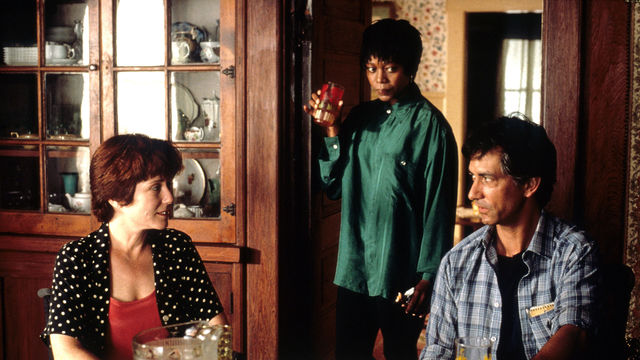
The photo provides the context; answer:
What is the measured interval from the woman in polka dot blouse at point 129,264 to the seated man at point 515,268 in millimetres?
659

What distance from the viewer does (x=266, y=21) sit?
2555 millimetres

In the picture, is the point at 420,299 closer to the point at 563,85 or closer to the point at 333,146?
the point at 333,146

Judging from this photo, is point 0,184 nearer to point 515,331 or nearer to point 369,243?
point 369,243

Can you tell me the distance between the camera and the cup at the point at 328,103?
7.07 ft

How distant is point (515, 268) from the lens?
5.41 ft

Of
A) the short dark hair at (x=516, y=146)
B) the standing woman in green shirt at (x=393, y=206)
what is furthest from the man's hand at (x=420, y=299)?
the short dark hair at (x=516, y=146)

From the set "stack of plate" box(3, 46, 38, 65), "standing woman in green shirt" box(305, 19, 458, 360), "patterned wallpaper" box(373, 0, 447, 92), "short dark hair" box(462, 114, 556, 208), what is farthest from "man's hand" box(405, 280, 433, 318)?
"patterned wallpaper" box(373, 0, 447, 92)

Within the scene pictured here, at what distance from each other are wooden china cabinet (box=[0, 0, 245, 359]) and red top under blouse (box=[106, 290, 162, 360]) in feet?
3.29

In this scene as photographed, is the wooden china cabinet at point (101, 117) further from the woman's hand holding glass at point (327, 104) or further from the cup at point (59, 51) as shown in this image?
the woman's hand holding glass at point (327, 104)

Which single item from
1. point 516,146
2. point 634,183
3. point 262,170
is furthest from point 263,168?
point 634,183

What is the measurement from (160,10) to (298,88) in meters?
0.72

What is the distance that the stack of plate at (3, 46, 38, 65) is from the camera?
112 inches

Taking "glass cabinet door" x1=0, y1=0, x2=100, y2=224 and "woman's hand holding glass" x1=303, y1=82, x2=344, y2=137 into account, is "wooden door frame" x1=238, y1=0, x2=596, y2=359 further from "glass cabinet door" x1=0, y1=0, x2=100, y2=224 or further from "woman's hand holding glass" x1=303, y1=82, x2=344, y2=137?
"glass cabinet door" x1=0, y1=0, x2=100, y2=224

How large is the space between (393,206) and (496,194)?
502 millimetres
